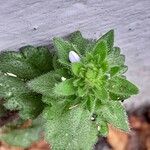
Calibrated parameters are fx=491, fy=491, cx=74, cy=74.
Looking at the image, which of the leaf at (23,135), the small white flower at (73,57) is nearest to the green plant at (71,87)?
the small white flower at (73,57)

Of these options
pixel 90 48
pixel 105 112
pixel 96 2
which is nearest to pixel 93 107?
pixel 105 112

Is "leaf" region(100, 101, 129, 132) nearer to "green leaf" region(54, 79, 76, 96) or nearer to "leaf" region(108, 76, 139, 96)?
"leaf" region(108, 76, 139, 96)

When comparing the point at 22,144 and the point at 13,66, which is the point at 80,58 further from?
the point at 22,144

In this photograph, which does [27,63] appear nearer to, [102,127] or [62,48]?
[62,48]

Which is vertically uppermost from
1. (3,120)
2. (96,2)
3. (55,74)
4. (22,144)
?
(96,2)

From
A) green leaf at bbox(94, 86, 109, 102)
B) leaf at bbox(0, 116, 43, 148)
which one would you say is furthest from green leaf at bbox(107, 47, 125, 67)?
leaf at bbox(0, 116, 43, 148)
